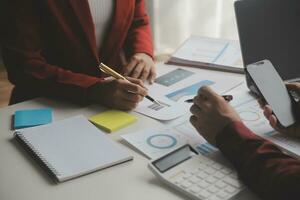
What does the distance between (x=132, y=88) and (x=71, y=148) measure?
0.27 meters

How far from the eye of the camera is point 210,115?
896 mm

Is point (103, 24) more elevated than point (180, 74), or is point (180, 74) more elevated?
point (103, 24)

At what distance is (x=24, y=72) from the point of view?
1.20m

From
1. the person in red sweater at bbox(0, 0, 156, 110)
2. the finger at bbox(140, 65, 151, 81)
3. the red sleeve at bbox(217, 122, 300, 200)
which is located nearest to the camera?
the red sleeve at bbox(217, 122, 300, 200)

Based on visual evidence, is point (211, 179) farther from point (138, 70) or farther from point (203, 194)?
point (138, 70)

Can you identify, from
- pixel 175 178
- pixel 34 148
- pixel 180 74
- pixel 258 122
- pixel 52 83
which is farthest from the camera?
pixel 180 74

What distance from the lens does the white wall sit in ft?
6.88

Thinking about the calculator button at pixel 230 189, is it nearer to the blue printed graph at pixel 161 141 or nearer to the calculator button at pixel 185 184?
the calculator button at pixel 185 184

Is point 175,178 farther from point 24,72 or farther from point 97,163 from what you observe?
point 24,72

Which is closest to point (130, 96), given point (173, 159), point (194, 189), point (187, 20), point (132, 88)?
point (132, 88)

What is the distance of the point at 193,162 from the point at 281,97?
29 cm

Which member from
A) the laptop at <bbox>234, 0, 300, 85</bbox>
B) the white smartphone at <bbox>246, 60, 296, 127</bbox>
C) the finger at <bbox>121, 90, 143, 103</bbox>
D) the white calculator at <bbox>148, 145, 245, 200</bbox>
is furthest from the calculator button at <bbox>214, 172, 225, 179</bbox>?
the laptop at <bbox>234, 0, 300, 85</bbox>

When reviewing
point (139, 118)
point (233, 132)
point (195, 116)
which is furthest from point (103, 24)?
point (233, 132)

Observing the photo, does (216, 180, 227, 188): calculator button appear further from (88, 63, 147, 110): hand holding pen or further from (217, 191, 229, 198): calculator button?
(88, 63, 147, 110): hand holding pen
